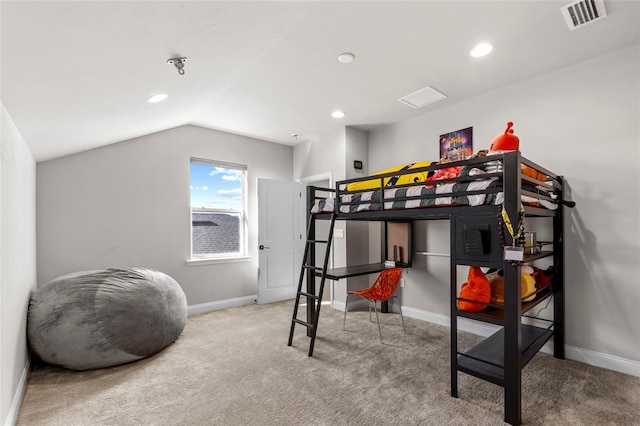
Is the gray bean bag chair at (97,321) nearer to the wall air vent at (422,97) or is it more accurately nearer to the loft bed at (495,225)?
the loft bed at (495,225)

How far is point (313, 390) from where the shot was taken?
2.36m

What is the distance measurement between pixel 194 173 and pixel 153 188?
0.62 metres

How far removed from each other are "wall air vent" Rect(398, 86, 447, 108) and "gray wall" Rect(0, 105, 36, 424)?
330 centimetres

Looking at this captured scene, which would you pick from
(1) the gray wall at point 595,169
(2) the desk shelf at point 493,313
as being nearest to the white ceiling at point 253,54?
(1) the gray wall at point 595,169

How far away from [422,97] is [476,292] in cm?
219

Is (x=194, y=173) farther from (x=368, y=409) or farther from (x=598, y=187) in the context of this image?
(x=598, y=187)

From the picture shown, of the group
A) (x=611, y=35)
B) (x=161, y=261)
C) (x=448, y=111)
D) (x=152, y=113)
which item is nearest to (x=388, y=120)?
(x=448, y=111)

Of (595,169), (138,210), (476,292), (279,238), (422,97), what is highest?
(422,97)

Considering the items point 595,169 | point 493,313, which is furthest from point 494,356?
point 595,169

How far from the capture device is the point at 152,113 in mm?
3186

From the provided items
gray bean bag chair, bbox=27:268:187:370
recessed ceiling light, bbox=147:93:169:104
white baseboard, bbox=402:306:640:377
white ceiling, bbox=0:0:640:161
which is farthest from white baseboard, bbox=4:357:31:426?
white baseboard, bbox=402:306:640:377

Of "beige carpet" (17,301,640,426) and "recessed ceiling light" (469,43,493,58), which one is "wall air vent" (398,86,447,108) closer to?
"recessed ceiling light" (469,43,493,58)


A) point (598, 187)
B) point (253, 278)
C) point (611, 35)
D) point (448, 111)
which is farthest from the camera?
point (253, 278)

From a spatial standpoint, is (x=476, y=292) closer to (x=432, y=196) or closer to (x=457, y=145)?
(x=432, y=196)
